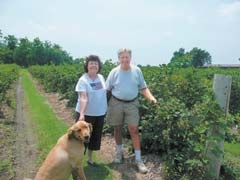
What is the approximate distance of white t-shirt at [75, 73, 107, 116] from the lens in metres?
6.18

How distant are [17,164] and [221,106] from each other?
3.75 m

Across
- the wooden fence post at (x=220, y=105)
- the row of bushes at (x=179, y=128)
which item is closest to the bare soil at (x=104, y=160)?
the row of bushes at (x=179, y=128)

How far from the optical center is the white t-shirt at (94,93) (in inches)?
243

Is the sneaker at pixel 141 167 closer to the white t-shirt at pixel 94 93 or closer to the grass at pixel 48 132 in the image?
the grass at pixel 48 132

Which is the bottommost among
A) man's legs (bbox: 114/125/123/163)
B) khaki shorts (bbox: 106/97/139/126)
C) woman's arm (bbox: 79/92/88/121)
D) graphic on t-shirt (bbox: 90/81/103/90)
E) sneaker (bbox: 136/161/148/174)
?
sneaker (bbox: 136/161/148/174)

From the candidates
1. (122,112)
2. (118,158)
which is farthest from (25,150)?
(122,112)

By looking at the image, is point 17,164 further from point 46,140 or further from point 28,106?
point 28,106

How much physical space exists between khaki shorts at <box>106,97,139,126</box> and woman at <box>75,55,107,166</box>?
0.27m

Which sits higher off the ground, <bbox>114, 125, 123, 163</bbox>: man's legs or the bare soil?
<bbox>114, 125, 123, 163</bbox>: man's legs

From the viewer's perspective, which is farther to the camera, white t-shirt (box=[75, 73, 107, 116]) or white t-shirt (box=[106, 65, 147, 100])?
white t-shirt (box=[106, 65, 147, 100])

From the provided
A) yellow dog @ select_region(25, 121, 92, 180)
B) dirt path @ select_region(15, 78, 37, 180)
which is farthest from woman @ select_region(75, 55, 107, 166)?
dirt path @ select_region(15, 78, 37, 180)

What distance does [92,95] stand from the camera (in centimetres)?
625

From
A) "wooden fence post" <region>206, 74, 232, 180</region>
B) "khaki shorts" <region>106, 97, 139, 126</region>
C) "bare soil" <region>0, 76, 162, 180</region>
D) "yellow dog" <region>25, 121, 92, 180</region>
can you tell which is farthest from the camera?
"khaki shorts" <region>106, 97, 139, 126</region>

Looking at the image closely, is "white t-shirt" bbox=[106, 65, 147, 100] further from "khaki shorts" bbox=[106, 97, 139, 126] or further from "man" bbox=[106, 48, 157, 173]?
"khaki shorts" bbox=[106, 97, 139, 126]
